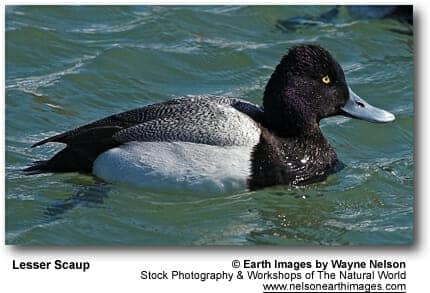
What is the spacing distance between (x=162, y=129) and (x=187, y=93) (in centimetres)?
238

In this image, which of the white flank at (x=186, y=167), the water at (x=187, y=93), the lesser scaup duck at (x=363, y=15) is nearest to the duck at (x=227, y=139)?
the white flank at (x=186, y=167)

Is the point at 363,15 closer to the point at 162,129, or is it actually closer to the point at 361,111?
the point at 361,111

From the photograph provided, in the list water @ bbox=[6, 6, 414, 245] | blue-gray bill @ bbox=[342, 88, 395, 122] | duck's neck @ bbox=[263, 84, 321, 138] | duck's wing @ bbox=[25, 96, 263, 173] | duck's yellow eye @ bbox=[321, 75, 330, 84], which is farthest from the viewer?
blue-gray bill @ bbox=[342, 88, 395, 122]

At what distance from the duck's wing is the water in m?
0.20

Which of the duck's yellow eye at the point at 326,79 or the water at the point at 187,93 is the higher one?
the duck's yellow eye at the point at 326,79

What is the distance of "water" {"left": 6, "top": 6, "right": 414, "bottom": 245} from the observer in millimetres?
8844

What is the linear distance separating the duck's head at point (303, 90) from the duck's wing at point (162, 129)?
198 millimetres

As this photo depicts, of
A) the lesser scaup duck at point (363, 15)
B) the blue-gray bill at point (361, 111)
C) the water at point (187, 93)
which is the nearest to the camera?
the water at point (187, 93)

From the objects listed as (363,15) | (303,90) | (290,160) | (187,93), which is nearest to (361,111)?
(303,90)

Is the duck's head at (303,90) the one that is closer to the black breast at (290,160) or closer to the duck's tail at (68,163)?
the black breast at (290,160)

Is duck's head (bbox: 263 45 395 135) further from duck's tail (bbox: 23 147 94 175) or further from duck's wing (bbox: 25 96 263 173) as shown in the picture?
duck's tail (bbox: 23 147 94 175)

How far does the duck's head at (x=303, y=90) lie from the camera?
9570 millimetres

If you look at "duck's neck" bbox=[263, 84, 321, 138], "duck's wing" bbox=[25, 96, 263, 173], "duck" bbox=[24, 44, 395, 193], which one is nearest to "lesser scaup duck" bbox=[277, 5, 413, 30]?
"duck" bbox=[24, 44, 395, 193]

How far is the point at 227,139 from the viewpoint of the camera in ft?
29.9
